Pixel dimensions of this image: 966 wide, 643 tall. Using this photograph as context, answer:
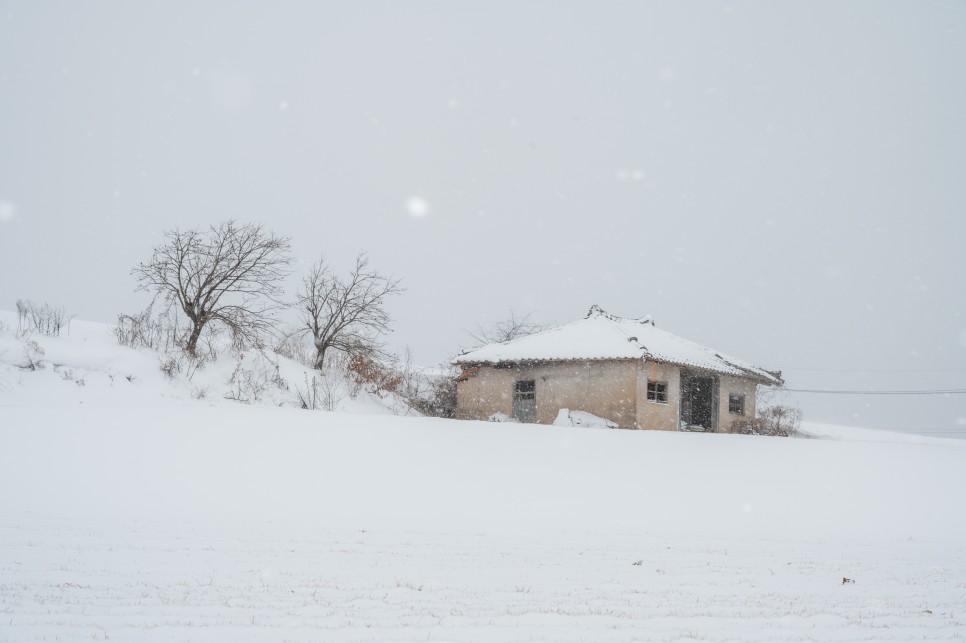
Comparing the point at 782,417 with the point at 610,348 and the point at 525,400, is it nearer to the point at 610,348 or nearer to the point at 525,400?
the point at 610,348

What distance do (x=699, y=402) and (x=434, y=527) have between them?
2144 centimetres

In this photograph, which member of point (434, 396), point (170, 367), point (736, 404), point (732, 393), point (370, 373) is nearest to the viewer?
point (170, 367)

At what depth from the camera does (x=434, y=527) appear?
1100 centimetres

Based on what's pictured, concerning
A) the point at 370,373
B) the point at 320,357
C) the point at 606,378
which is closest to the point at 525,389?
the point at 606,378

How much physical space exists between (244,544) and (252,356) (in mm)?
18318

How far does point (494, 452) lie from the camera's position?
1648cm

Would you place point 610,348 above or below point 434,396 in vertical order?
above

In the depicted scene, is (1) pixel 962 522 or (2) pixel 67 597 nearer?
(2) pixel 67 597

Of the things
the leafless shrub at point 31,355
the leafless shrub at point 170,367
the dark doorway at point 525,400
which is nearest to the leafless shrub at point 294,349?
the leafless shrub at point 170,367

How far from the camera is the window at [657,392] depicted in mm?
23672

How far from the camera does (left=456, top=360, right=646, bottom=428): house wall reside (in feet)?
75.6

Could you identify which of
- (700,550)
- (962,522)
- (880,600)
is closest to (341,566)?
(700,550)

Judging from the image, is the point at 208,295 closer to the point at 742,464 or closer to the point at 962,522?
the point at 742,464

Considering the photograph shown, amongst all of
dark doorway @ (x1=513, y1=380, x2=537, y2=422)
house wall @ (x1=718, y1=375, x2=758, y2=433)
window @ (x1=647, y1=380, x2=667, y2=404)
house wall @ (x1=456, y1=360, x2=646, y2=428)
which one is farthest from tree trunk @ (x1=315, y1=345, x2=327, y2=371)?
house wall @ (x1=718, y1=375, x2=758, y2=433)
